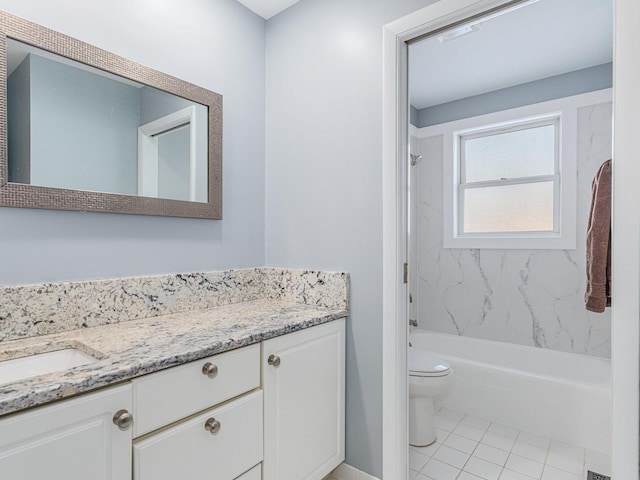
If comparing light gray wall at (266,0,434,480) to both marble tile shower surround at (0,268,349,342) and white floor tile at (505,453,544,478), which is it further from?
white floor tile at (505,453,544,478)

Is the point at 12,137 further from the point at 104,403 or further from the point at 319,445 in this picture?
the point at 319,445

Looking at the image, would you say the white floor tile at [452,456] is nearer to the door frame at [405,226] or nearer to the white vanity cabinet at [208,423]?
the door frame at [405,226]

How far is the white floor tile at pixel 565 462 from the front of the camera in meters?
1.79

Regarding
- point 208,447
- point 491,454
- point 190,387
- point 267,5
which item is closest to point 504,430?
point 491,454

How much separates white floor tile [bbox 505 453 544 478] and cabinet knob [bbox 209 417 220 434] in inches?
61.2

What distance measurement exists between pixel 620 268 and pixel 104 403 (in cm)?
147

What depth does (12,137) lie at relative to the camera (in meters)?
1.16

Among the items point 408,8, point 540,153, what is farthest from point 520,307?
point 408,8

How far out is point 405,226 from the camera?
5.02 ft

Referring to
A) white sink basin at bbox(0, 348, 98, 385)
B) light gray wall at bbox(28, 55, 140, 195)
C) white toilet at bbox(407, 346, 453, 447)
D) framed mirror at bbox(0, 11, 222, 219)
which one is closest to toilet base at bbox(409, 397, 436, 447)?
white toilet at bbox(407, 346, 453, 447)

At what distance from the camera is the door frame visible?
1067 mm

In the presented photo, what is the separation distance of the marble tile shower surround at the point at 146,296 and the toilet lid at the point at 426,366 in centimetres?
68

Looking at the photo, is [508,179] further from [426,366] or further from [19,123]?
[19,123]

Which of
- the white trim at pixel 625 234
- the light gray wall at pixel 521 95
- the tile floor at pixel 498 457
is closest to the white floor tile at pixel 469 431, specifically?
the tile floor at pixel 498 457
